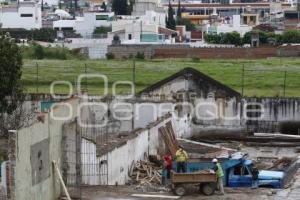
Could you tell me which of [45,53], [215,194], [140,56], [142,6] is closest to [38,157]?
[215,194]

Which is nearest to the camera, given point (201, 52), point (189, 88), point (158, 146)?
point (158, 146)

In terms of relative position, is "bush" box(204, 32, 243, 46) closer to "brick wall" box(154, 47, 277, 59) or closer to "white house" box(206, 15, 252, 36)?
"white house" box(206, 15, 252, 36)

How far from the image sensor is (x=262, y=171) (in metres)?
25.5

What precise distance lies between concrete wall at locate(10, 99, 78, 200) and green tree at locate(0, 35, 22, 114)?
7.77 m

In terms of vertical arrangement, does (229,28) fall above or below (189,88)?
above

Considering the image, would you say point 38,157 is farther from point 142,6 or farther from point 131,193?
point 142,6

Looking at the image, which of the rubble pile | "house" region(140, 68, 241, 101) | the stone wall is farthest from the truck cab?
the stone wall

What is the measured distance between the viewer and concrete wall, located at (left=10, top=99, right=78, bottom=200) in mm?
18359

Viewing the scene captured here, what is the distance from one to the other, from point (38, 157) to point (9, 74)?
10.1 metres

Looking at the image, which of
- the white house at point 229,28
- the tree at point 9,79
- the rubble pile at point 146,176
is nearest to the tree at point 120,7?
the white house at point 229,28

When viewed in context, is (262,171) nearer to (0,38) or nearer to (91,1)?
(0,38)

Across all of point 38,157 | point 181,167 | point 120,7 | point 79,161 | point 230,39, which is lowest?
point 181,167

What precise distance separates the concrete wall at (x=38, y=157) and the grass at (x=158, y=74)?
2007cm

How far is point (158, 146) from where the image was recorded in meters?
29.1
